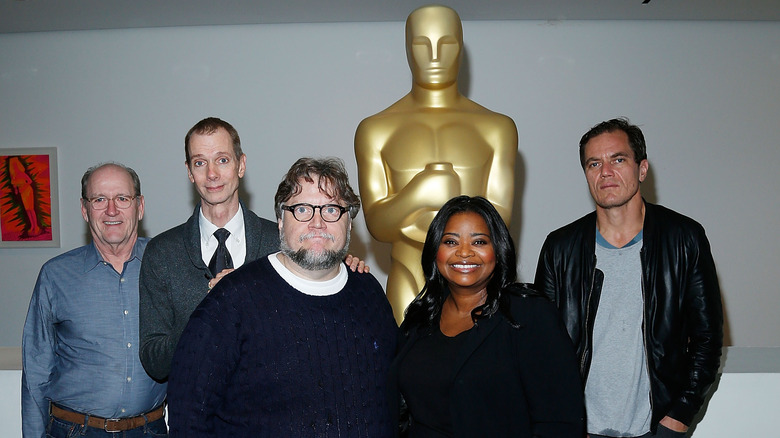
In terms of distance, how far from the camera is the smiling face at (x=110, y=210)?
274 cm

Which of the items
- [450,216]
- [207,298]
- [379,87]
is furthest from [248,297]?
[379,87]

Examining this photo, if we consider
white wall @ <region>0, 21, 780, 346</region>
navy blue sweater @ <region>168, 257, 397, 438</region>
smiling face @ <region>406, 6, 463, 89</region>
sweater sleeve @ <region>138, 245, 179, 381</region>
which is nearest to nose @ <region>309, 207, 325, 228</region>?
navy blue sweater @ <region>168, 257, 397, 438</region>

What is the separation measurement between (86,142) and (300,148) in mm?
1711

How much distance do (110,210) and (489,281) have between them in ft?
4.82

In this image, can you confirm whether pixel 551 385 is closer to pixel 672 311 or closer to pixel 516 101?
pixel 672 311

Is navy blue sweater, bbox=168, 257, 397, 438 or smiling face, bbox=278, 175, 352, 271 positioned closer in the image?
navy blue sweater, bbox=168, 257, 397, 438

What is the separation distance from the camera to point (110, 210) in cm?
274

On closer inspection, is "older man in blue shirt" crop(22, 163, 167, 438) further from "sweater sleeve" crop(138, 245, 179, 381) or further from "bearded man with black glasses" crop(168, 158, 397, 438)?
"bearded man with black glasses" crop(168, 158, 397, 438)

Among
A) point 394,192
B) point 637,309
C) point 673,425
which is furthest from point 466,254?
point 394,192

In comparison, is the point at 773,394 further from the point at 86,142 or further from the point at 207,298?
the point at 86,142

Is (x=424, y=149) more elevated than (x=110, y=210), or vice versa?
(x=424, y=149)

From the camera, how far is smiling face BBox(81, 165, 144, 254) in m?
2.74

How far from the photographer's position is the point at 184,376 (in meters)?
1.97

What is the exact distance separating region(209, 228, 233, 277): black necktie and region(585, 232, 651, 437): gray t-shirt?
1281mm
